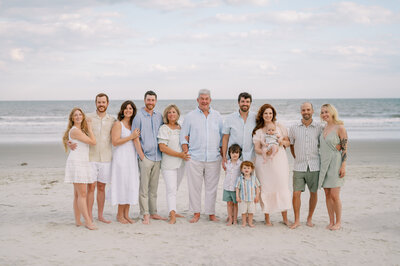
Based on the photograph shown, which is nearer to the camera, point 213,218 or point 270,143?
point 270,143

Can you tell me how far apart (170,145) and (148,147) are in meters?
0.33

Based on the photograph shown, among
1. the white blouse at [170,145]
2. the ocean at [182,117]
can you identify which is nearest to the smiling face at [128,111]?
the white blouse at [170,145]

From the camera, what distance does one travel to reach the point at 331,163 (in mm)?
4863

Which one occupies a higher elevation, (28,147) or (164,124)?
(164,124)

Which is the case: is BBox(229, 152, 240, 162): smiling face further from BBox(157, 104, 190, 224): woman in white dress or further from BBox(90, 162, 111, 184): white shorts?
BBox(90, 162, 111, 184): white shorts

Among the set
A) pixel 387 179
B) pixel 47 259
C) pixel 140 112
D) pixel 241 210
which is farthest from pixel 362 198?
pixel 47 259

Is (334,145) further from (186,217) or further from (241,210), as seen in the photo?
(186,217)

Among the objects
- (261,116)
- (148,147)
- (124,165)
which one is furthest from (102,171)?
(261,116)

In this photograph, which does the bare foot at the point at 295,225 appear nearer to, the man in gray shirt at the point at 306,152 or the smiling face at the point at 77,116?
the man in gray shirt at the point at 306,152

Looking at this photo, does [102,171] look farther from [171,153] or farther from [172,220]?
Result: [172,220]

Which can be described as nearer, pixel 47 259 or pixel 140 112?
pixel 47 259

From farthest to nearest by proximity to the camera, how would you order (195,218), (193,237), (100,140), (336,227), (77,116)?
(195,218) → (100,140) → (336,227) → (77,116) → (193,237)

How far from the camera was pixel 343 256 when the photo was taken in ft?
13.3

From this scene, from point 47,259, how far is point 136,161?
1.78 m
